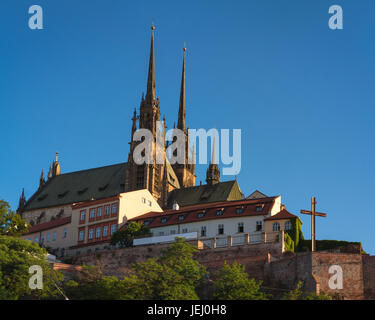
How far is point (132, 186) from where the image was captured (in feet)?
443

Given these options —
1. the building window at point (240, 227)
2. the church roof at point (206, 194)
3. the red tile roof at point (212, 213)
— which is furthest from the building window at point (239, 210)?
the church roof at point (206, 194)

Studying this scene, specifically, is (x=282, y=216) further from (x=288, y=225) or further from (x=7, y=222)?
(x=7, y=222)

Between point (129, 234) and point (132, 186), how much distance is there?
46.1 m

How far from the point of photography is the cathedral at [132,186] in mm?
133125

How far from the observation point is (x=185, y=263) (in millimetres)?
70875

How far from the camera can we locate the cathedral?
13312 cm

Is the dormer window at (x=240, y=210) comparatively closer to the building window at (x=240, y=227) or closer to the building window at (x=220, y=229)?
the building window at (x=240, y=227)

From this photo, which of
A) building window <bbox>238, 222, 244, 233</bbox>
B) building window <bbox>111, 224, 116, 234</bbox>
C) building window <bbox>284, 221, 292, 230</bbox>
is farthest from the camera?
building window <bbox>111, 224, 116, 234</bbox>

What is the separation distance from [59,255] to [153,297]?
35.8 metres

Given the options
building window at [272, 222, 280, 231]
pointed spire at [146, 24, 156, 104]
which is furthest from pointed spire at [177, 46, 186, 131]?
building window at [272, 222, 280, 231]

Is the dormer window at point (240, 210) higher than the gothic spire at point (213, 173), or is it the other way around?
the gothic spire at point (213, 173)

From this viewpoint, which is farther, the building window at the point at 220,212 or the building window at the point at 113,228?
the building window at the point at 113,228

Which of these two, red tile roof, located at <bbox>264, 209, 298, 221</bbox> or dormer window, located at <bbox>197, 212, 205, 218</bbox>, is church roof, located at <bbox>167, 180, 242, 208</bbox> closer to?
dormer window, located at <bbox>197, 212, 205, 218</bbox>
